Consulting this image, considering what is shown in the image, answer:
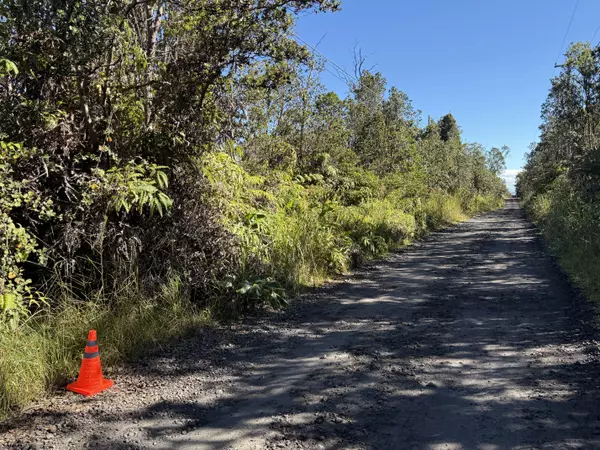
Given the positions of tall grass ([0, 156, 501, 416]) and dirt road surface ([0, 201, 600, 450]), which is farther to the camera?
tall grass ([0, 156, 501, 416])

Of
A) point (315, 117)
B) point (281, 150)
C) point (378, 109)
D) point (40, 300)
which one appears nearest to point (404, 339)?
point (40, 300)

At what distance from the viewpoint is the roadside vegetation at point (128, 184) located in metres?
4.37

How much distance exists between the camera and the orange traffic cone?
3.66 m

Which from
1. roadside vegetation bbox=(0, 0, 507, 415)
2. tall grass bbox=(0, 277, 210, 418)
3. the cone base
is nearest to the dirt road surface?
the cone base

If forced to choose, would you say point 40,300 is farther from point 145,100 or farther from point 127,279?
point 145,100

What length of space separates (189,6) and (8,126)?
286 cm

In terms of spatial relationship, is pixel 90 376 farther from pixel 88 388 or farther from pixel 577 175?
pixel 577 175

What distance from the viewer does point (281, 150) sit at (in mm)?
10531

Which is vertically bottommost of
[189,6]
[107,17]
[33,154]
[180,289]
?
[180,289]

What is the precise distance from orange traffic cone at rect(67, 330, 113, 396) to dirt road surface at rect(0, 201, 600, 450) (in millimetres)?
84

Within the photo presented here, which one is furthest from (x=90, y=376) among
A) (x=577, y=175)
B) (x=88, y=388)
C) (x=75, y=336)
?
(x=577, y=175)

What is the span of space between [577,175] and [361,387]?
49.1 ft

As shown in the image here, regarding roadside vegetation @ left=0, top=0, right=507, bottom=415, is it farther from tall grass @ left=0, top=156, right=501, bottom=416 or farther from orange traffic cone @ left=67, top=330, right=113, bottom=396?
orange traffic cone @ left=67, top=330, right=113, bottom=396

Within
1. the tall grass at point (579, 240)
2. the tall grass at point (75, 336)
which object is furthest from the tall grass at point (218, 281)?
the tall grass at point (579, 240)
